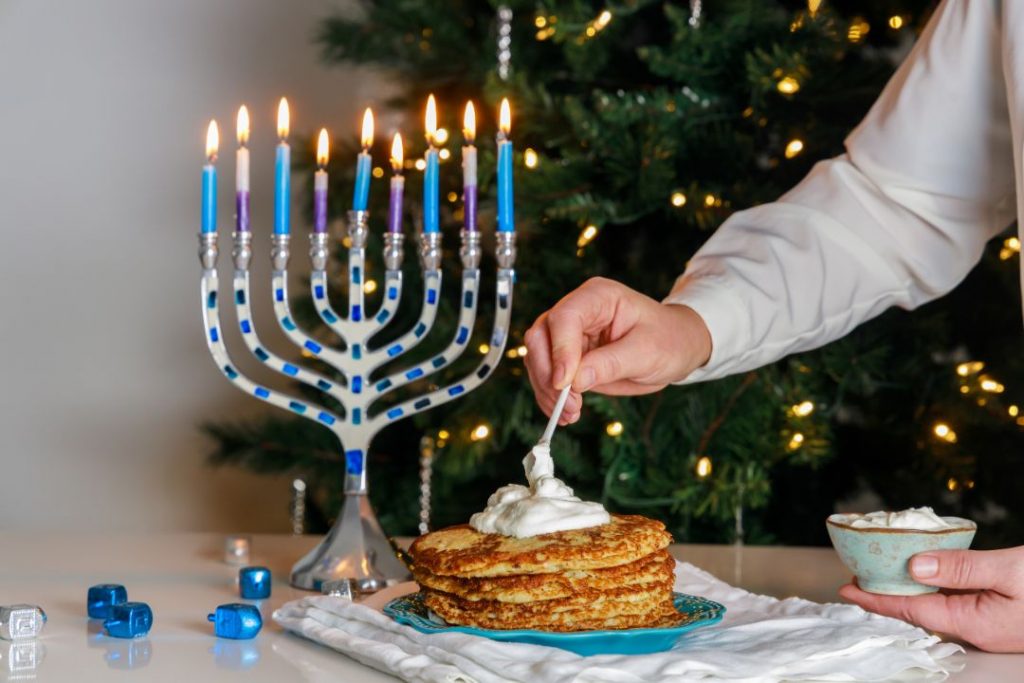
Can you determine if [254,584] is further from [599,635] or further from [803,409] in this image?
[803,409]

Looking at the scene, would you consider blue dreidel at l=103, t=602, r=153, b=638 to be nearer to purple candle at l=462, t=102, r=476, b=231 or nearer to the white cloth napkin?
the white cloth napkin

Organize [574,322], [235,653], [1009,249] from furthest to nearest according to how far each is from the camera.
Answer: [1009,249] → [574,322] → [235,653]

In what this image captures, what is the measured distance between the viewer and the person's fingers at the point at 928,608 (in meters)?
0.93

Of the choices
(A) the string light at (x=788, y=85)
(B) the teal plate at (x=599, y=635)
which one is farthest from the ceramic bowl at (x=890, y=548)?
(A) the string light at (x=788, y=85)

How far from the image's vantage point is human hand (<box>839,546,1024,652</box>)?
2.97ft

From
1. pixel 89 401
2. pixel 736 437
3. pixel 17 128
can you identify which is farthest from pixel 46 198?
pixel 736 437

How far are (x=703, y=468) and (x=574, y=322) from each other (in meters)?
0.92

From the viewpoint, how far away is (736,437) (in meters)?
1.89

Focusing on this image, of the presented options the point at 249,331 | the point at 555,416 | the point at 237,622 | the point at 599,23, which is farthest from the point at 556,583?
the point at 599,23

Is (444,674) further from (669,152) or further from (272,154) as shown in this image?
(272,154)

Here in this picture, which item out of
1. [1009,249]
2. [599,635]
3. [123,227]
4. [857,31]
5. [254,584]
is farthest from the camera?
[123,227]

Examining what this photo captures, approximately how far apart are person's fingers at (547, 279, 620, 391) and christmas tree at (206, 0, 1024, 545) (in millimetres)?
754

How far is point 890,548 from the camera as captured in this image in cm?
94

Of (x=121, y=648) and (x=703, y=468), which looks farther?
(x=703, y=468)
